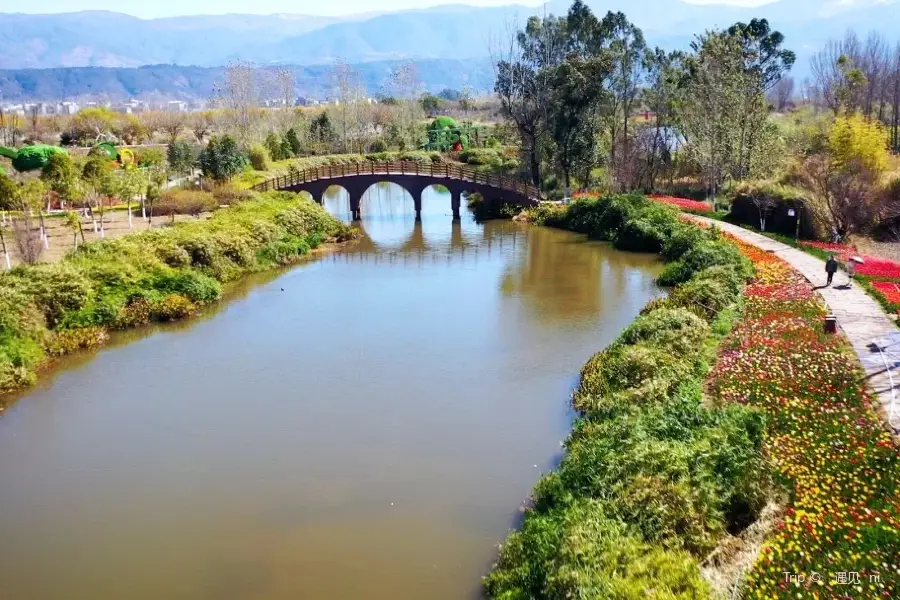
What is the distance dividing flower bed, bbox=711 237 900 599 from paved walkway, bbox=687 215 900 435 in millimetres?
319

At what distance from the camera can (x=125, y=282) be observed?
2456 centimetres

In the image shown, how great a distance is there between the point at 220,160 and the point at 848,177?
99.4ft

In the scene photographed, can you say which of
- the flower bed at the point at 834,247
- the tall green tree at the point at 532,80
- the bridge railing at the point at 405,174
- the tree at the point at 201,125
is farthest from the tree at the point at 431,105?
the flower bed at the point at 834,247

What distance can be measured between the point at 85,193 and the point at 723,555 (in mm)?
29589

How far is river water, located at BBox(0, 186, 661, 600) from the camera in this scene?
11836 mm

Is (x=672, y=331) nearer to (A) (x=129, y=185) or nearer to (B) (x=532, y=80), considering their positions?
(A) (x=129, y=185)

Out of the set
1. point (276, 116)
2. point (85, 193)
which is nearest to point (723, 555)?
point (85, 193)

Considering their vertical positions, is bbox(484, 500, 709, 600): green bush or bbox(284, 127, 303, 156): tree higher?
bbox(284, 127, 303, 156): tree

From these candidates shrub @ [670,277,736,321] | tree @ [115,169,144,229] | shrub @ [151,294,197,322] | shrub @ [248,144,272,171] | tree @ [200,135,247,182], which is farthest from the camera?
shrub @ [248,144,272,171]

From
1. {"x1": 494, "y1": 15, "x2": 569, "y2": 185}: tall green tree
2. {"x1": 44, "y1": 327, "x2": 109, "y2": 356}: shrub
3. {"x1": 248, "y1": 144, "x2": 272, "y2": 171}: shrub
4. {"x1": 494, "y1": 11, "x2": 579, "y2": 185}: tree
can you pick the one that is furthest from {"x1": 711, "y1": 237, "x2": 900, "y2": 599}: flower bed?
{"x1": 248, "y1": 144, "x2": 272, "y2": 171}: shrub

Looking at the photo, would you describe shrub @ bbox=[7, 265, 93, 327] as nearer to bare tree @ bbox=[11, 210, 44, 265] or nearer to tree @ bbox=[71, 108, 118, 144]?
bare tree @ bbox=[11, 210, 44, 265]

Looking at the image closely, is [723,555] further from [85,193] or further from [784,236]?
[85,193]

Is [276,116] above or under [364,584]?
above

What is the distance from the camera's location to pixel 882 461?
471 inches
